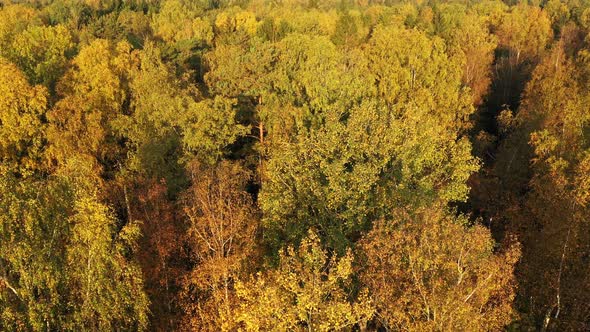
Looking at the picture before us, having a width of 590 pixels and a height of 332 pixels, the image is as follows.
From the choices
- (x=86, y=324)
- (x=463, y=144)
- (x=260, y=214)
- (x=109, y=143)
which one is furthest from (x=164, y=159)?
(x=463, y=144)

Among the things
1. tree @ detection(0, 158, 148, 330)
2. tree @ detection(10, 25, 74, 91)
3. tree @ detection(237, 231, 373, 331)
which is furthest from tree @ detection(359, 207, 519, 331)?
tree @ detection(10, 25, 74, 91)

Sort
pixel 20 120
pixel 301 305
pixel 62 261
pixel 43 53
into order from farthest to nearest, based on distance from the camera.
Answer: pixel 43 53 → pixel 20 120 → pixel 62 261 → pixel 301 305

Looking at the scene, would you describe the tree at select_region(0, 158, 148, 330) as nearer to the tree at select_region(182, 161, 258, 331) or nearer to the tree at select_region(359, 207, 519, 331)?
the tree at select_region(182, 161, 258, 331)

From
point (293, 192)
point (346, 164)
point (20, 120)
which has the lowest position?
point (293, 192)

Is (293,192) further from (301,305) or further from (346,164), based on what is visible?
(301,305)

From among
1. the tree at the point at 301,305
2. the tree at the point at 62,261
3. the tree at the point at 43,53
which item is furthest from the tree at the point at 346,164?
the tree at the point at 43,53

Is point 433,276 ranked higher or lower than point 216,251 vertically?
higher

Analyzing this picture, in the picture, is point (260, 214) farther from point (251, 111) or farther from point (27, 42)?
point (27, 42)

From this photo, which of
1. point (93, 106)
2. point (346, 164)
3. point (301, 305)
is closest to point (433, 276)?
point (301, 305)

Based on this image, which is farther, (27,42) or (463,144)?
(27,42)
